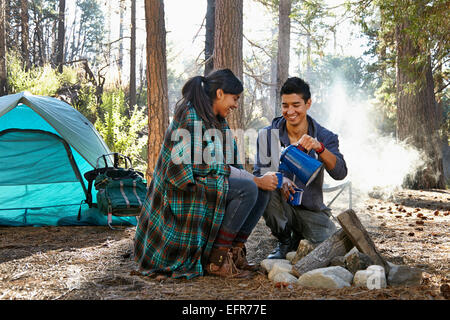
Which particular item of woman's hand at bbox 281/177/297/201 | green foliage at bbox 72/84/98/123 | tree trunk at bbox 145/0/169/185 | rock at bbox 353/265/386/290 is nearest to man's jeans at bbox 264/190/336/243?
woman's hand at bbox 281/177/297/201

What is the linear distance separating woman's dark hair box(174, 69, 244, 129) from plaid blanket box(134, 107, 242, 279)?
0.18ft

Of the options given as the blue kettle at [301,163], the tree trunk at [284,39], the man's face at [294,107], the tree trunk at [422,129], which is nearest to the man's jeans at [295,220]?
the blue kettle at [301,163]

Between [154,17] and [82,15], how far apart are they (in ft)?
94.8

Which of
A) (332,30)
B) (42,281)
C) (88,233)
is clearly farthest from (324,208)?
(332,30)

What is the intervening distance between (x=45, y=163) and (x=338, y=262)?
393 cm

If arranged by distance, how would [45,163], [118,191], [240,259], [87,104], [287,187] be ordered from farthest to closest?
[87,104]
[45,163]
[118,191]
[287,187]
[240,259]

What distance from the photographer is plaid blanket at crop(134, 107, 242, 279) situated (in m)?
2.39

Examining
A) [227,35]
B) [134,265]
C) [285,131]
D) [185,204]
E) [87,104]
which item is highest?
[227,35]

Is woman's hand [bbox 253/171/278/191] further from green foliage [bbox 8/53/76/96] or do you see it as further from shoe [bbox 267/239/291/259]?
green foliage [bbox 8/53/76/96]

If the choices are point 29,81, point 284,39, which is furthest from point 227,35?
point 29,81

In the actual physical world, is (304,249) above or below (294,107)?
below

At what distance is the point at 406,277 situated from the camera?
2.26m

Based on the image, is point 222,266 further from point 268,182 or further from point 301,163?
point 301,163

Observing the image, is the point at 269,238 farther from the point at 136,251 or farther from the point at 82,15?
the point at 82,15
